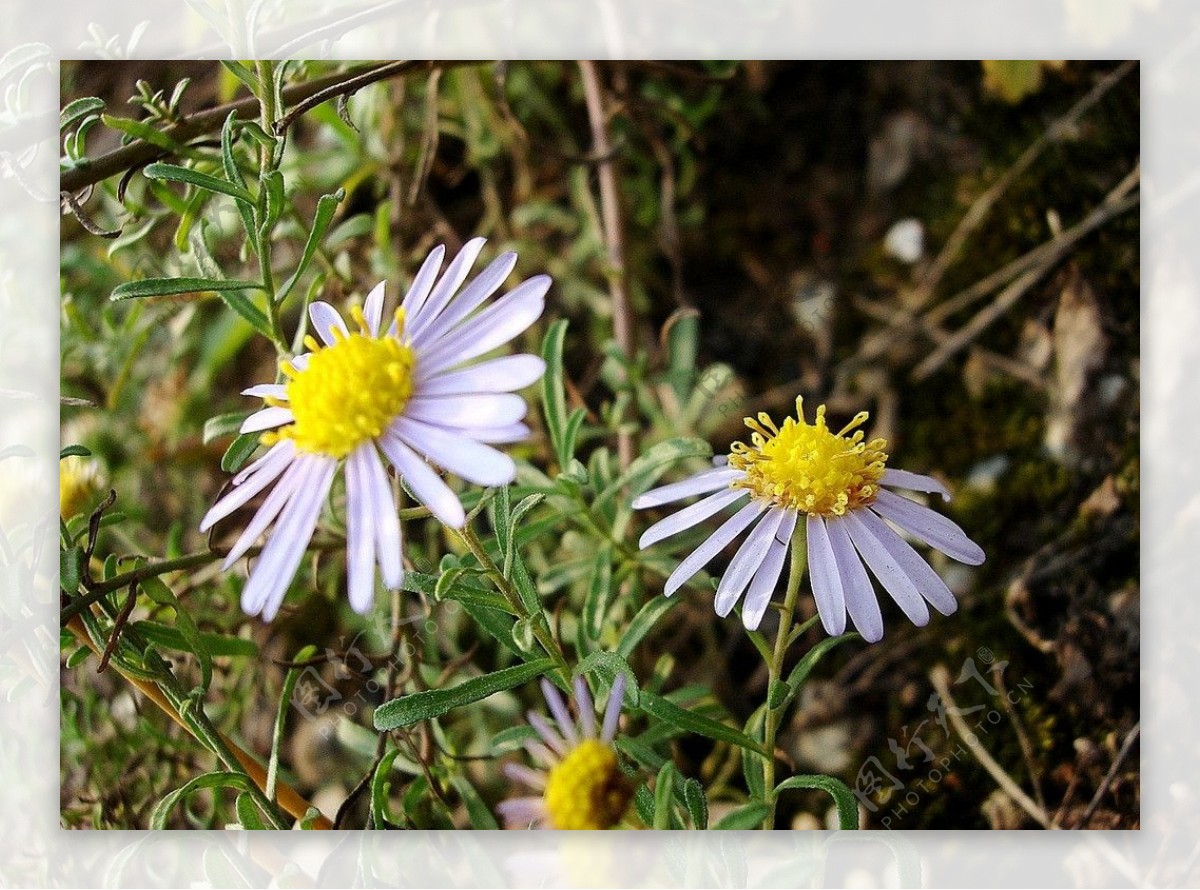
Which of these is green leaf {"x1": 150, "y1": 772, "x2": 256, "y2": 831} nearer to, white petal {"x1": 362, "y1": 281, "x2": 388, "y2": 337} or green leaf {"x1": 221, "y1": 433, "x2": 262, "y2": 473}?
green leaf {"x1": 221, "y1": 433, "x2": 262, "y2": 473}

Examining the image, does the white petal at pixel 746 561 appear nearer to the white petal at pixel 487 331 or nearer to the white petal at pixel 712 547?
the white petal at pixel 712 547

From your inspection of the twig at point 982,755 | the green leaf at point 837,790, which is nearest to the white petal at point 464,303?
the green leaf at point 837,790

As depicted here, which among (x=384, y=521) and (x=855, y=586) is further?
(x=855, y=586)

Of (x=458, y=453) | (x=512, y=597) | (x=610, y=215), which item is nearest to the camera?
(x=458, y=453)

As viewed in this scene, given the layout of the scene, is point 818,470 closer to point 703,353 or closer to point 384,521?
point 384,521

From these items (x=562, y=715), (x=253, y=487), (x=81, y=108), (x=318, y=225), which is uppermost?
(x=81, y=108)

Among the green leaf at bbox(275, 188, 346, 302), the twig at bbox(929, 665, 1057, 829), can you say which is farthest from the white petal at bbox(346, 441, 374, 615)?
the twig at bbox(929, 665, 1057, 829)

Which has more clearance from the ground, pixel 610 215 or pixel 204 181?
pixel 610 215

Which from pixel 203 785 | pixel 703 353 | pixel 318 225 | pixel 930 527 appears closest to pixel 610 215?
pixel 703 353
